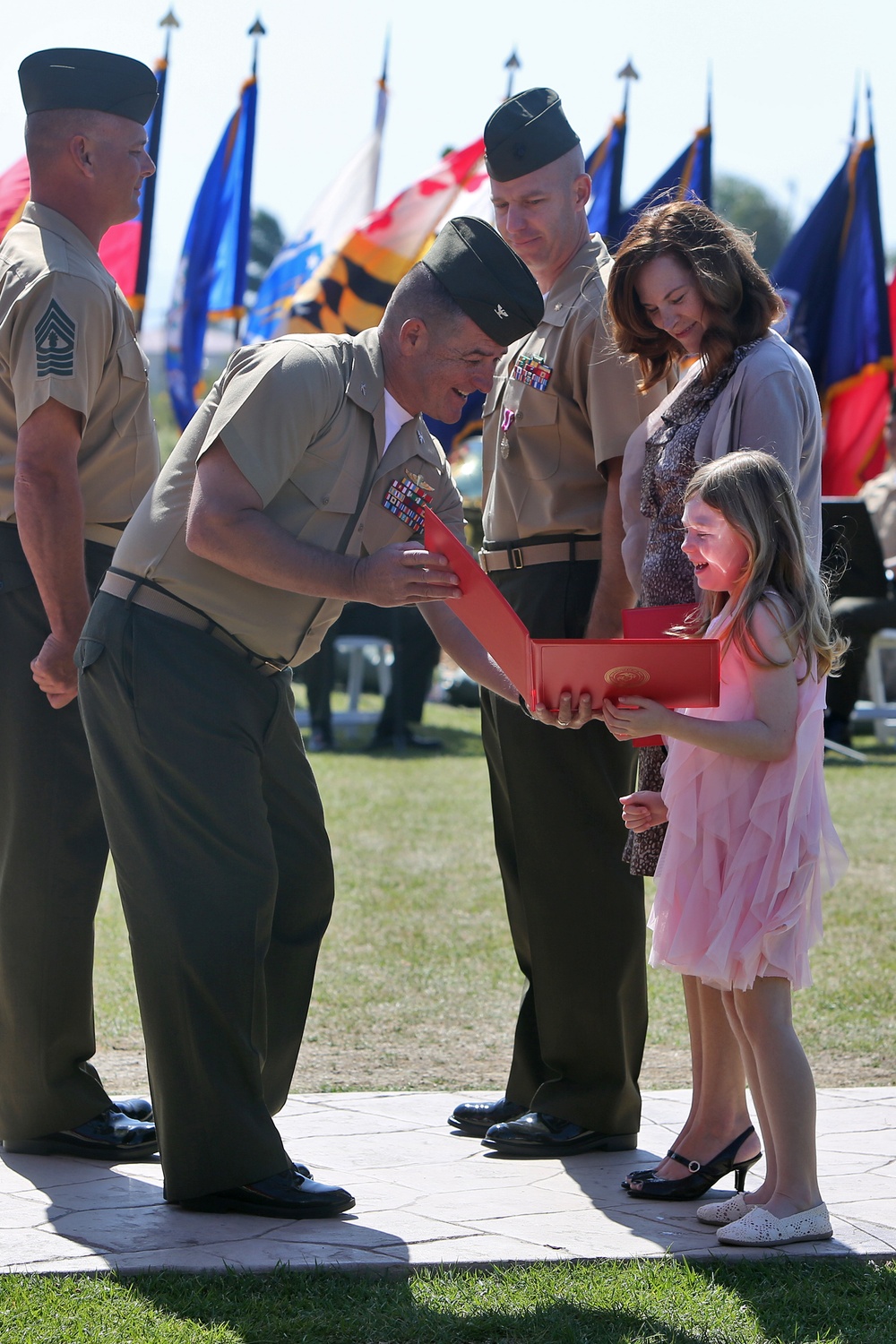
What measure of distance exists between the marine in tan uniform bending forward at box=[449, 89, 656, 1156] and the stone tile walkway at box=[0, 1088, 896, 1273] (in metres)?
0.17

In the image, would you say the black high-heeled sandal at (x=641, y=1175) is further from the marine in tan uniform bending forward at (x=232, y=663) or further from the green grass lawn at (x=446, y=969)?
the green grass lawn at (x=446, y=969)

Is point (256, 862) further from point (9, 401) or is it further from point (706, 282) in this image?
point (706, 282)

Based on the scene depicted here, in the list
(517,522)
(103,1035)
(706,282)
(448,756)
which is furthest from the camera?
(448,756)

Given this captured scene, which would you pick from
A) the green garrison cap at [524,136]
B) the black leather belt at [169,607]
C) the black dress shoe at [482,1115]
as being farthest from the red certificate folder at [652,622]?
the green garrison cap at [524,136]

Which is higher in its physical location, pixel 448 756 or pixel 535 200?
pixel 535 200

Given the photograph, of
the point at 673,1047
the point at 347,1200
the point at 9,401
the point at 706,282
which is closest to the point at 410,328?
the point at 706,282

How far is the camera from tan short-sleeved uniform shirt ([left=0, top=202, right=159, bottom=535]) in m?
3.36

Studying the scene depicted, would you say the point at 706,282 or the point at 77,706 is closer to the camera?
the point at 706,282

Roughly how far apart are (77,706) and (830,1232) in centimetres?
202

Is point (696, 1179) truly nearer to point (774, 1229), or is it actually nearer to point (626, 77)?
point (774, 1229)

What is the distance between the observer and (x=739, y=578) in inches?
117

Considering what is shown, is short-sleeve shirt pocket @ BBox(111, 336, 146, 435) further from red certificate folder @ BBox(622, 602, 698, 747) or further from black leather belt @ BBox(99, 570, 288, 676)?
red certificate folder @ BBox(622, 602, 698, 747)

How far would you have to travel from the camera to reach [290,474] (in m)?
2.97

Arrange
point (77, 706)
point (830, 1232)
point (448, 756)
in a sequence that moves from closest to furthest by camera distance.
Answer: point (830, 1232)
point (77, 706)
point (448, 756)
